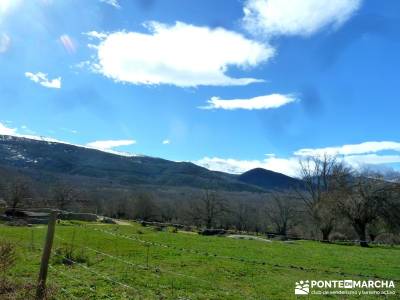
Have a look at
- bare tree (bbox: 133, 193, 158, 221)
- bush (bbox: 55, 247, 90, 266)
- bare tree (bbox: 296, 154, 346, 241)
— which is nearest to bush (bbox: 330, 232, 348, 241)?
bare tree (bbox: 296, 154, 346, 241)

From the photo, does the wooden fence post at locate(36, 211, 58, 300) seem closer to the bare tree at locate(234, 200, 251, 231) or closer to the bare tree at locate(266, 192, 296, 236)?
the bare tree at locate(266, 192, 296, 236)

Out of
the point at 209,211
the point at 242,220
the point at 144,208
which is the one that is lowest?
the point at 242,220

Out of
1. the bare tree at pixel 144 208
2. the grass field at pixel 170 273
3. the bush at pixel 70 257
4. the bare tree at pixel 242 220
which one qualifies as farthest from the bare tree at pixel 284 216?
the bush at pixel 70 257

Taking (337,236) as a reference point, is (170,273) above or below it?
below

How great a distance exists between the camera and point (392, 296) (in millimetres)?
12797

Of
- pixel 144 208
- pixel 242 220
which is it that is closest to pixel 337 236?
pixel 242 220

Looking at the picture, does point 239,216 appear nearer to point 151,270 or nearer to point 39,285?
point 151,270

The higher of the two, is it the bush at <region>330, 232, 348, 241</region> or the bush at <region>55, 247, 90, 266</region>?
the bush at <region>330, 232, 348, 241</region>

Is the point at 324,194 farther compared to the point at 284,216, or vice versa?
the point at 284,216

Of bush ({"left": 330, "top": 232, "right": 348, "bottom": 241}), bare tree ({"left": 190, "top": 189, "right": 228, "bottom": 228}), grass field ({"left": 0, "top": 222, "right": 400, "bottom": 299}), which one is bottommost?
grass field ({"left": 0, "top": 222, "right": 400, "bottom": 299})

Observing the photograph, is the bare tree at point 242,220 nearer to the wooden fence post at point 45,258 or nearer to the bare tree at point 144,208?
the bare tree at point 144,208

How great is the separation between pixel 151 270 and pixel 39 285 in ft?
24.6

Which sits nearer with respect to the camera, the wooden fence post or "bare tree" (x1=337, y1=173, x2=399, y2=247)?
the wooden fence post

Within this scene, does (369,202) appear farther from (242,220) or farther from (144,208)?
(144,208)
